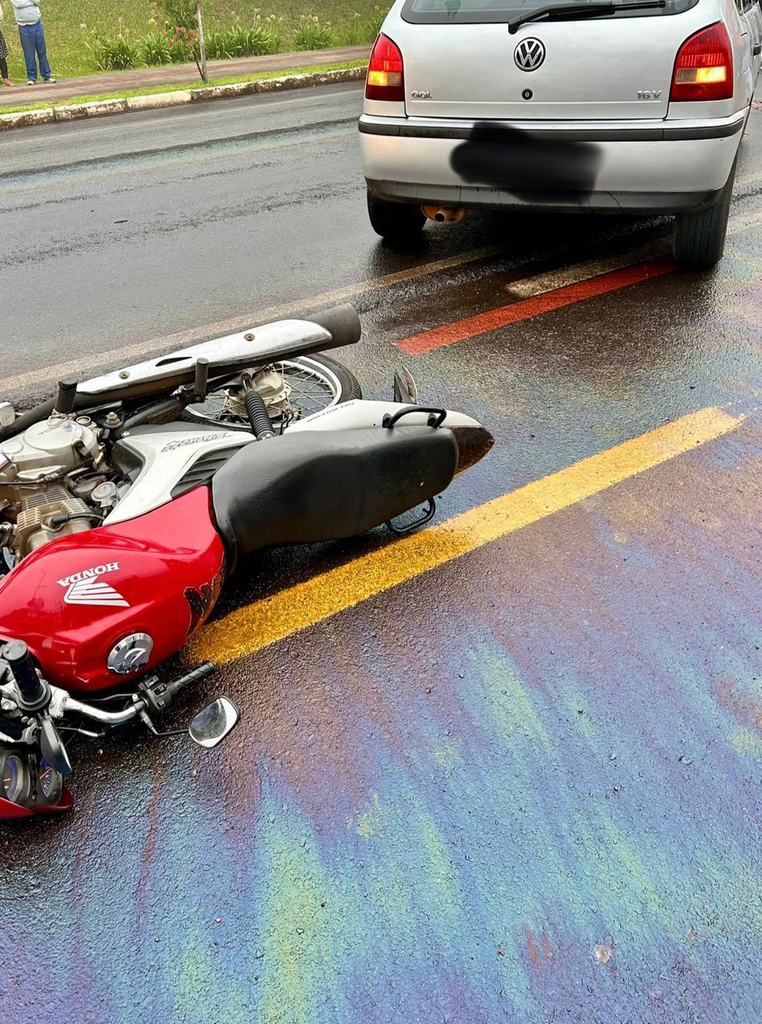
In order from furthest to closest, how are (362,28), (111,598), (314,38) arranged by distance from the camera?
(362,28) < (314,38) < (111,598)

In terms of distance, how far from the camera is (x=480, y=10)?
4.51 m

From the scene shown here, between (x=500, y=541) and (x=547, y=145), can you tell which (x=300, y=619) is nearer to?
(x=500, y=541)

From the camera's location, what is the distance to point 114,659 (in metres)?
2.19

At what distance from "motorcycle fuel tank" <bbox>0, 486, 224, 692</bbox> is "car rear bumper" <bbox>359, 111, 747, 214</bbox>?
3.01m

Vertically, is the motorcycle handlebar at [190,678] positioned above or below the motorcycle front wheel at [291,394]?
below

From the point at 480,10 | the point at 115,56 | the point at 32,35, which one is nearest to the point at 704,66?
the point at 480,10

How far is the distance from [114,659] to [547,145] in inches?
136

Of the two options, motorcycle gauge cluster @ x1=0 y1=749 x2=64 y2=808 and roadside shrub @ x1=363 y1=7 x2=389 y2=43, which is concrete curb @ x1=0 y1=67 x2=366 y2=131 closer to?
roadside shrub @ x1=363 y1=7 x2=389 y2=43

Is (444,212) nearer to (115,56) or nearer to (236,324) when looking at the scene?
(236,324)

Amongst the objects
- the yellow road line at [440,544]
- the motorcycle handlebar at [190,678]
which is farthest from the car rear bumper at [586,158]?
the motorcycle handlebar at [190,678]

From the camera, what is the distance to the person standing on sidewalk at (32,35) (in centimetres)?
1282

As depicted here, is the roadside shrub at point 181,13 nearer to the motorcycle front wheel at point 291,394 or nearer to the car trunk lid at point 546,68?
the car trunk lid at point 546,68

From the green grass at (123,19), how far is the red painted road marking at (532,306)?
12934 millimetres

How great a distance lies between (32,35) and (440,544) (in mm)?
13398
